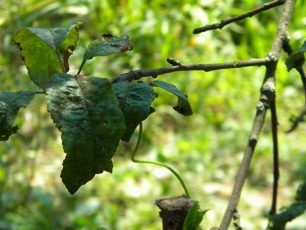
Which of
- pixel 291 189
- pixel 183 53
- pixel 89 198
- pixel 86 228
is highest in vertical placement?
pixel 183 53

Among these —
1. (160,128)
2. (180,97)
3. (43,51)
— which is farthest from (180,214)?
(160,128)

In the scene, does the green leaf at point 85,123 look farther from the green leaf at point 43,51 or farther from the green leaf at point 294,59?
the green leaf at point 294,59

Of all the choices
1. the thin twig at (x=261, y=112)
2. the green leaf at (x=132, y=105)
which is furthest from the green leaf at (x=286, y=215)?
the green leaf at (x=132, y=105)

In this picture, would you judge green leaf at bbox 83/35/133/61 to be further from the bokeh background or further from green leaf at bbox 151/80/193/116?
the bokeh background

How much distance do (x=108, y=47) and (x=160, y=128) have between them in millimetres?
3659

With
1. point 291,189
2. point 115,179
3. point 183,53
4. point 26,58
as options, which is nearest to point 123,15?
point 183,53

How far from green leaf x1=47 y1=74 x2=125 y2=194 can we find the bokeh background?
1.44 metres

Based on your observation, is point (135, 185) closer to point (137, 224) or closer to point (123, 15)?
point (137, 224)

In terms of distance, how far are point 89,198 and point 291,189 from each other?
1158 millimetres

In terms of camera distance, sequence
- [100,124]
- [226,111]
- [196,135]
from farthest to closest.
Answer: [226,111] → [196,135] → [100,124]

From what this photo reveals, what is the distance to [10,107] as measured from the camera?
0.80 metres

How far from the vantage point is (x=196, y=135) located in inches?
167

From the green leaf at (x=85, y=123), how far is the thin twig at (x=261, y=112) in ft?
0.49

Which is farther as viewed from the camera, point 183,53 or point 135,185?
point 135,185
